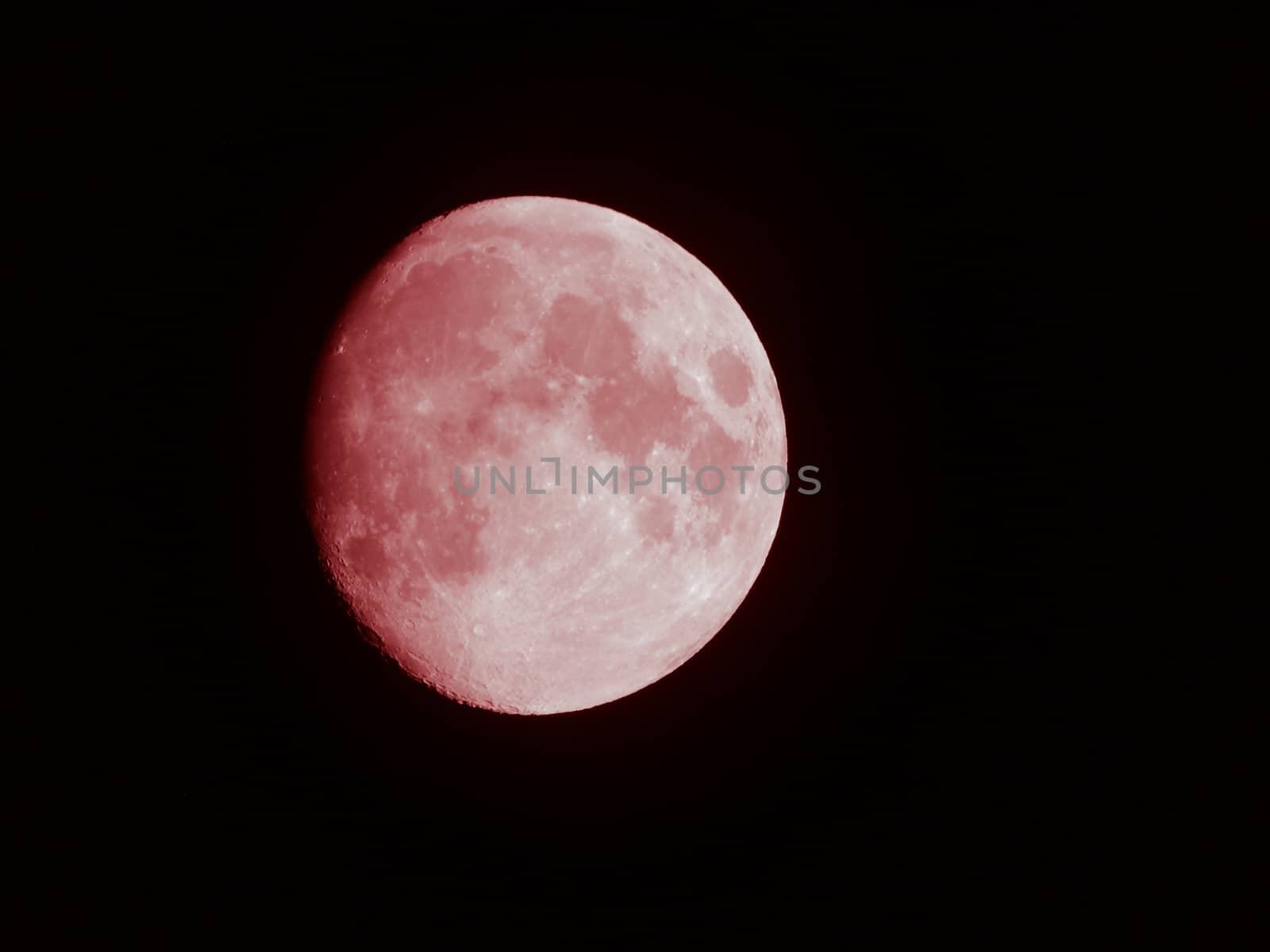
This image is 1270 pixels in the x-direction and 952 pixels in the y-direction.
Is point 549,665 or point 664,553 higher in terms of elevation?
point 664,553

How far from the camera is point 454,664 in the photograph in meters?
2.69

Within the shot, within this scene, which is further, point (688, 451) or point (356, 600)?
point (356, 600)

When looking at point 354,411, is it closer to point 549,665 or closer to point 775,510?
point 549,665

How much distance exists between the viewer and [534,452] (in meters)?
2.28

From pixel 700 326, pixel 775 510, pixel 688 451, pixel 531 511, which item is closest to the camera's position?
pixel 531 511

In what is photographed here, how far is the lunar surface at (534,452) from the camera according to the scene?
232 centimetres

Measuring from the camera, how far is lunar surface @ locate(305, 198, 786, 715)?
232 cm

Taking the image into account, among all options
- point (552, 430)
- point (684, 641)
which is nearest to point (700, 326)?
point (552, 430)

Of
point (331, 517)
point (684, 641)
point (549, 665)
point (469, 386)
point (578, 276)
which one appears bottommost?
point (549, 665)

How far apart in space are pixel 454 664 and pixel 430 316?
129 centimetres

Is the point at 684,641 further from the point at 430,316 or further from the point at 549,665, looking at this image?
the point at 430,316

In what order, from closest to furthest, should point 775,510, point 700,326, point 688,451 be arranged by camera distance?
point 688,451
point 700,326
point 775,510

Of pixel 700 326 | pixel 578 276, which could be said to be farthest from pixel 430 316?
pixel 700 326

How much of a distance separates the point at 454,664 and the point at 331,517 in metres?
0.72
